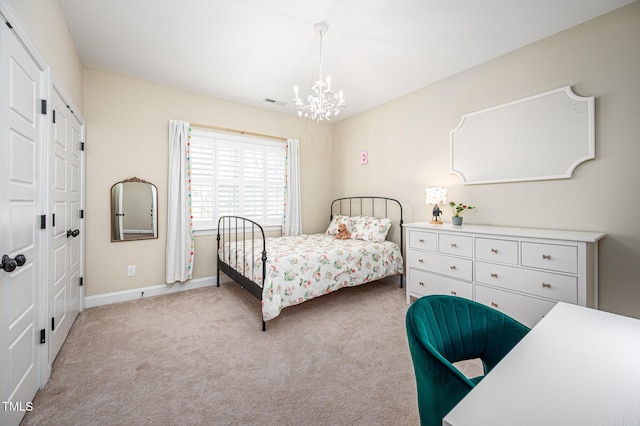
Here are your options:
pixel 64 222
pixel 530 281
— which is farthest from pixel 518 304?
pixel 64 222

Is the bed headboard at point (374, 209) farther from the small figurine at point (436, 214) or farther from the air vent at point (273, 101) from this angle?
the air vent at point (273, 101)

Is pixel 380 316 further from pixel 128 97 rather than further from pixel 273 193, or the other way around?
pixel 128 97

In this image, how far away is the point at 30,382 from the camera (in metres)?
1.62

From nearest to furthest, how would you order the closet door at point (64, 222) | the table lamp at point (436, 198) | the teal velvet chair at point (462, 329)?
the teal velvet chair at point (462, 329), the closet door at point (64, 222), the table lamp at point (436, 198)

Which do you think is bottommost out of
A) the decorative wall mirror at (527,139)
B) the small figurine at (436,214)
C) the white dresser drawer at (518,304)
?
the white dresser drawer at (518,304)

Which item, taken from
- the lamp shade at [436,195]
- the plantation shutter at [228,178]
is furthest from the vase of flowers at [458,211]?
the plantation shutter at [228,178]

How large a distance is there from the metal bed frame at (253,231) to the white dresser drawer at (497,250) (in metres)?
1.29

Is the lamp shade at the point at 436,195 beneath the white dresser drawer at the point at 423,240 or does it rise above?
above

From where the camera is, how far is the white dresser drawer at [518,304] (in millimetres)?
2223

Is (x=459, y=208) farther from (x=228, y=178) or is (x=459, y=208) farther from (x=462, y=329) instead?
(x=228, y=178)

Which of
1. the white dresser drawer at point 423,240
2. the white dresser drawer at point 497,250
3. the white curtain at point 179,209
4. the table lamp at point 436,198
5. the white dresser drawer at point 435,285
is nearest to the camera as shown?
the white dresser drawer at point 497,250

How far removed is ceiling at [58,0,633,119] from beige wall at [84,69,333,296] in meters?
0.25

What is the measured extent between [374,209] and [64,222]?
12.1 feet

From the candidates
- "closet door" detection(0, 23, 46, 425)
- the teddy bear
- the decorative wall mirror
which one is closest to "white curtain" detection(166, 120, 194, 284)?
"closet door" detection(0, 23, 46, 425)
